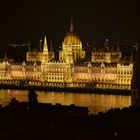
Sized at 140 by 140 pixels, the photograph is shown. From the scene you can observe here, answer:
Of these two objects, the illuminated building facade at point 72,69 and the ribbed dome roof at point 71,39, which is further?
the ribbed dome roof at point 71,39

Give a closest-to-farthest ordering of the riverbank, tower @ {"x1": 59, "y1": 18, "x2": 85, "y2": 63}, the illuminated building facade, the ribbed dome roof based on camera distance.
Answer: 1. the riverbank
2. the illuminated building facade
3. tower @ {"x1": 59, "y1": 18, "x2": 85, "y2": 63}
4. the ribbed dome roof

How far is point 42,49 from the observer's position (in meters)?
44.1

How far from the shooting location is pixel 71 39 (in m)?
41.2

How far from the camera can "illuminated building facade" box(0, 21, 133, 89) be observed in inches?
1430

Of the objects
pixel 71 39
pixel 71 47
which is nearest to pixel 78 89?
pixel 71 47

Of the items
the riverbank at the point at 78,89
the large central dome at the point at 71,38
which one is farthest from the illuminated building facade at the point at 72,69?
the riverbank at the point at 78,89

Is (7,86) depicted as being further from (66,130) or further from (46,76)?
(66,130)

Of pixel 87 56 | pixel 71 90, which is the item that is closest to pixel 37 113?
pixel 71 90

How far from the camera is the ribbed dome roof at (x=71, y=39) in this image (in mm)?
41103

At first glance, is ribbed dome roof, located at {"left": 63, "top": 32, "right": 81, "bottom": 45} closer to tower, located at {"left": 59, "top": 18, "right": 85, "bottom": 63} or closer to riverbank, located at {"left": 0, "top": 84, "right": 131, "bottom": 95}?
tower, located at {"left": 59, "top": 18, "right": 85, "bottom": 63}

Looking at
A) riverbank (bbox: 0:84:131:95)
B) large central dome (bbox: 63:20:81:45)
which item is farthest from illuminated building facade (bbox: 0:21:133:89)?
riverbank (bbox: 0:84:131:95)

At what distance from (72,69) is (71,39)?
135 inches

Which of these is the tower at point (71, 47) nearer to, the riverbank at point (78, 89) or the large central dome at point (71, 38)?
the large central dome at point (71, 38)

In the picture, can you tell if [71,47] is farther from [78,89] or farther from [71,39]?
[78,89]
